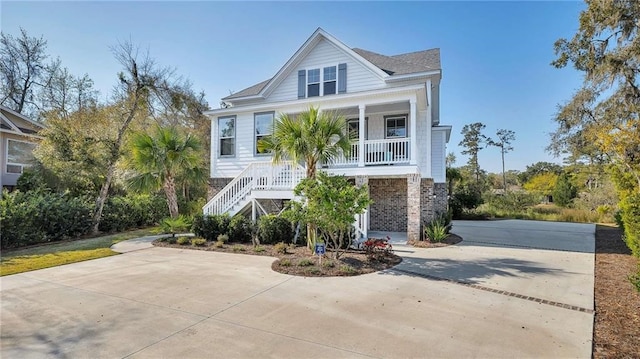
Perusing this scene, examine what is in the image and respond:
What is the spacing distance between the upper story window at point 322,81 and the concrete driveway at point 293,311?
9.10m

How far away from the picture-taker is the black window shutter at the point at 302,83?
15047 millimetres

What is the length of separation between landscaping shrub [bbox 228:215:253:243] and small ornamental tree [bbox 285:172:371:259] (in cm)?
336

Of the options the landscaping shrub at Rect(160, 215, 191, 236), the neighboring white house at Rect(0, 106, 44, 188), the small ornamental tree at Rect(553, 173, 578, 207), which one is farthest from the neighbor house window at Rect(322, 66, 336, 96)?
the small ornamental tree at Rect(553, 173, 578, 207)

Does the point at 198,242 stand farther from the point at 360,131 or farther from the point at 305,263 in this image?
the point at 360,131

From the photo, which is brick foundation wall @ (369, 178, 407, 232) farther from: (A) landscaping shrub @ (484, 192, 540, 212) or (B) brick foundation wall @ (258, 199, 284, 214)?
(A) landscaping shrub @ (484, 192, 540, 212)

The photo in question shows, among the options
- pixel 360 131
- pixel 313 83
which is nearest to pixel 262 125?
pixel 313 83

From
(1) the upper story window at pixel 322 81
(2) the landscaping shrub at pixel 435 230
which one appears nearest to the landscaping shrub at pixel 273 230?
(2) the landscaping shrub at pixel 435 230

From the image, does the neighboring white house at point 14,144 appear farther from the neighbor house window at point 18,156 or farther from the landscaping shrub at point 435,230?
the landscaping shrub at point 435,230

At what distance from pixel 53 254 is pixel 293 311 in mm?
9217

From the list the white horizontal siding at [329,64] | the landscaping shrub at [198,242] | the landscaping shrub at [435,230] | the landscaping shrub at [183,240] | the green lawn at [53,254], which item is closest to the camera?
the green lawn at [53,254]

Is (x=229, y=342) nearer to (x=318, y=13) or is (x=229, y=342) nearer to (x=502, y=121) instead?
(x=318, y=13)

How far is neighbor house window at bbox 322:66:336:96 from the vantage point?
14.7 meters

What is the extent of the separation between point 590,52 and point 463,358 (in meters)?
16.7

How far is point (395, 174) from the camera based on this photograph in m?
11.6
